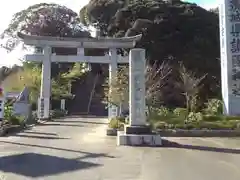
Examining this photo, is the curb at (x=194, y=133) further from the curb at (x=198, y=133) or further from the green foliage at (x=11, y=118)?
the green foliage at (x=11, y=118)

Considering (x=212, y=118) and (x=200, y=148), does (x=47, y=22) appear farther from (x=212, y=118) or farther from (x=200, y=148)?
(x=200, y=148)

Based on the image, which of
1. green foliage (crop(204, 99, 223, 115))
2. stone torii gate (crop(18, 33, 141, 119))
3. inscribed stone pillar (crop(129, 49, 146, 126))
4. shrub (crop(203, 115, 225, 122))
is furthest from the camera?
stone torii gate (crop(18, 33, 141, 119))

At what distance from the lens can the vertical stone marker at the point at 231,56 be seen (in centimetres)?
2322

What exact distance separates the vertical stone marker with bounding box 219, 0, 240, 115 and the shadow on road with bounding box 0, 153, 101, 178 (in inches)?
585

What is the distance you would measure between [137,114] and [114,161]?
448cm

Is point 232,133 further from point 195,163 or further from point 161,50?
point 161,50

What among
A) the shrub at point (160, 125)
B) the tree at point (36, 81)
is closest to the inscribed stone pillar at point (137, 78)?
the shrub at point (160, 125)

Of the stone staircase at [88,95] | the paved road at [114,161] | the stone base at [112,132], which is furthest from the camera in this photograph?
the stone staircase at [88,95]

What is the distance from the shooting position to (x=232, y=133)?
18.5 metres

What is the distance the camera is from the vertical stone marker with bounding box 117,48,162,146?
45.9ft

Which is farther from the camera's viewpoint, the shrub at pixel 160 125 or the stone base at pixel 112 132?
the shrub at pixel 160 125

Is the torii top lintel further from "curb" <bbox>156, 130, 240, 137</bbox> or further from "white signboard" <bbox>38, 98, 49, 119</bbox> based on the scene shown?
"curb" <bbox>156, 130, 240, 137</bbox>

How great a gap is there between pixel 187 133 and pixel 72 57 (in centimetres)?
1648

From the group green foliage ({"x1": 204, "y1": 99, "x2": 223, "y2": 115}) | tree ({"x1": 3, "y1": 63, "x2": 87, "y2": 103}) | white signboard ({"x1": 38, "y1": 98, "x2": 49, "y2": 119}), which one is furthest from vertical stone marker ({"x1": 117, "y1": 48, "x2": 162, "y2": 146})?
tree ({"x1": 3, "y1": 63, "x2": 87, "y2": 103})
